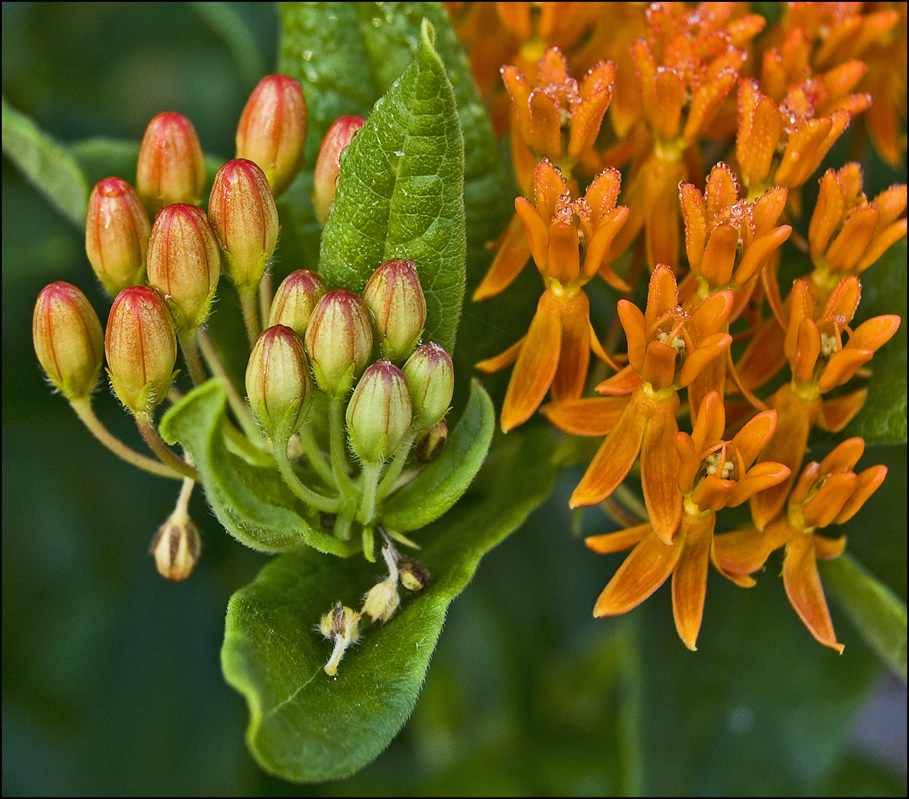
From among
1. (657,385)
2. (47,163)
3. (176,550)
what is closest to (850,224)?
(657,385)

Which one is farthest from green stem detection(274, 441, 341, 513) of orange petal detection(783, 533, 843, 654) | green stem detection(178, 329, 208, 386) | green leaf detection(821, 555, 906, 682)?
green leaf detection(821, 555, 906, 682)

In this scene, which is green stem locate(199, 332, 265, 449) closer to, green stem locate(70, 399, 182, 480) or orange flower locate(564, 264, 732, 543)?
green stem locate(70, 399, 182, 480)

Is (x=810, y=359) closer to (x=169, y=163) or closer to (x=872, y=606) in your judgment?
(x=872, y=606)

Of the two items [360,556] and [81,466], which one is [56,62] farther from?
[360,556]

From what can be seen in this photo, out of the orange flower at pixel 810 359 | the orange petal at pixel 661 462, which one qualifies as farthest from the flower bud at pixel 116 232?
the orange flower at pixel 810 359

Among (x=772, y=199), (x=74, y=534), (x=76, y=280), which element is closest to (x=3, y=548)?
(x=74, y=534)

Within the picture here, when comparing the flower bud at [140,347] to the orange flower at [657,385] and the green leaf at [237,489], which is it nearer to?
the green leaf at [237,489]

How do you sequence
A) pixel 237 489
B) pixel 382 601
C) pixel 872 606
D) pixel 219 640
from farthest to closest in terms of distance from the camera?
pixel 219 640, pixel 872 606, pixel 382 601, pixel 237 489
